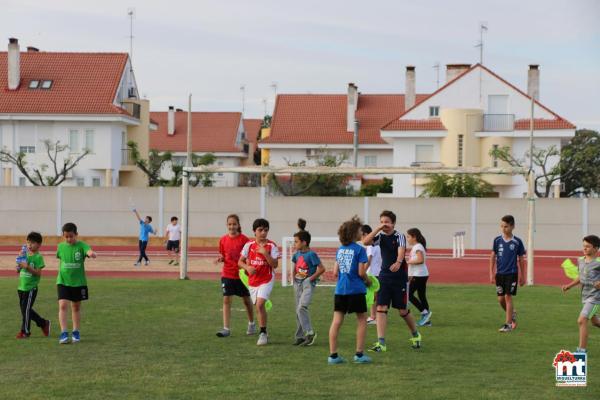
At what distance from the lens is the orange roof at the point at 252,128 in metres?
116

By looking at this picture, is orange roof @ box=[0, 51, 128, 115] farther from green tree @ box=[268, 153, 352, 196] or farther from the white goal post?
the white goal post

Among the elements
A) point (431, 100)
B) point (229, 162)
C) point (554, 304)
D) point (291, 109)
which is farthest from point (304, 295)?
point (229, 162)

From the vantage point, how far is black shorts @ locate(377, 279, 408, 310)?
1368 centimetres

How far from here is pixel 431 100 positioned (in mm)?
63625

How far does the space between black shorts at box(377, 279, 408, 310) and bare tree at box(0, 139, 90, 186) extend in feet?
148

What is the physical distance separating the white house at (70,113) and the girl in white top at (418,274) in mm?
46518

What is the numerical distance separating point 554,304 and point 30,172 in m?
47.1

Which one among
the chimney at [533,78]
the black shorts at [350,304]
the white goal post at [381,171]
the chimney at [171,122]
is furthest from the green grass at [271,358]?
the chimney at [171,122]

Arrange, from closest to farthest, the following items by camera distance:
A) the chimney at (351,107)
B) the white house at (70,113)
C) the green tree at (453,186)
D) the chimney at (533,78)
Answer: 1. the green tree at (453,186)
2. the white house at (70,113)
3. the chimney at (533,78)
4. the chimney at (351,107)

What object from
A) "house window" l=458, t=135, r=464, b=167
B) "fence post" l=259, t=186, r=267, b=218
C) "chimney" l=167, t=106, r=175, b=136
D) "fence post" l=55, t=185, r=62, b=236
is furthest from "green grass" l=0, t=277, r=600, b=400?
"chimney" l=167, t=106, r=175, b=136

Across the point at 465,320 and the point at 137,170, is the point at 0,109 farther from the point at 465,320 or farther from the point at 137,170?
the point at 465,320

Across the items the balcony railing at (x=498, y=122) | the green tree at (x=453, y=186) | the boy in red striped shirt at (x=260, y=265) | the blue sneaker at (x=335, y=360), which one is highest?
the balcony railing at (x=498, y=122)

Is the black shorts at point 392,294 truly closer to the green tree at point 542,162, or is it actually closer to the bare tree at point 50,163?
the green tree at point 542,162

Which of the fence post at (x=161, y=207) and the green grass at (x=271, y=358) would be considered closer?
the green grass at (x=271, y=358)
